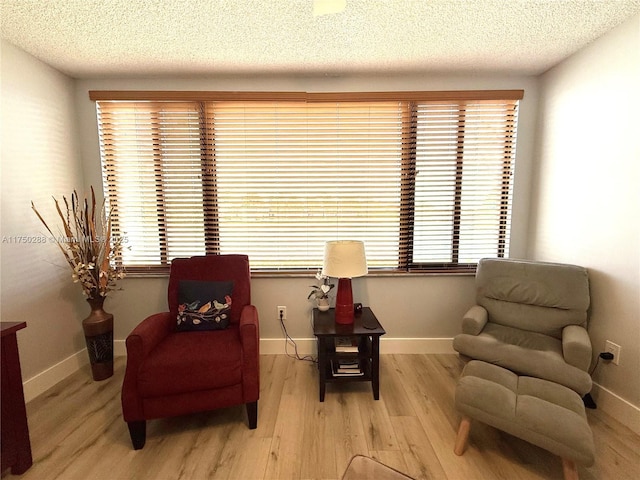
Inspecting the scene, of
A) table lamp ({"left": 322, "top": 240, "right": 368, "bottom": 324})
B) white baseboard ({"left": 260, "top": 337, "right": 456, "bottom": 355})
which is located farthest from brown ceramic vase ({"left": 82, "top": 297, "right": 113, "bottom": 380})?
table lamp ({"left": 322, "top": 240, "right": 368, "bottom": 324})

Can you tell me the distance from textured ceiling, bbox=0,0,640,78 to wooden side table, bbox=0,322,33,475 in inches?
69.6

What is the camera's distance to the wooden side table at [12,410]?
1.27 metres

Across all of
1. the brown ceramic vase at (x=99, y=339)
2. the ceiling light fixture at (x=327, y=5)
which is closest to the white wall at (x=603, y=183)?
the ceiling light fixture at (x=327, y=5)

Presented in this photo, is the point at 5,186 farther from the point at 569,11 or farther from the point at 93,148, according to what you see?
the point at 569,11

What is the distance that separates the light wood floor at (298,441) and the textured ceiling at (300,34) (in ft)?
7.84

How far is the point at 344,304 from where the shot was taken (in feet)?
6.49

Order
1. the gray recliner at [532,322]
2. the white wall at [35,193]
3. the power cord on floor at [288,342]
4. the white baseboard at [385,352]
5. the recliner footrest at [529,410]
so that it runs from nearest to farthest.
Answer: the recliner footrest at [529,410]
the gray recliner at [532,322]
the white baseboard at [385,352]
the white wall at [35,193]
the power cord on floor at [288,342]

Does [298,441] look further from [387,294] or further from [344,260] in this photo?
[387,294]

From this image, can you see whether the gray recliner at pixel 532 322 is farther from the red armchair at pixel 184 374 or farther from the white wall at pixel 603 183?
the red armchair at pixel 184 374

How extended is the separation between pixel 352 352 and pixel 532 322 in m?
1.29

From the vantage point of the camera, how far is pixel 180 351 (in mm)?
1555

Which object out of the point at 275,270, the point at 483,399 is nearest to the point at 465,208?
the point at 483,399

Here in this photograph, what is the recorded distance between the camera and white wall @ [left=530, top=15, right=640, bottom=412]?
1590 millimetres

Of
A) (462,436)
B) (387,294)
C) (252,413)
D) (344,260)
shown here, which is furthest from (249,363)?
(387,294)
